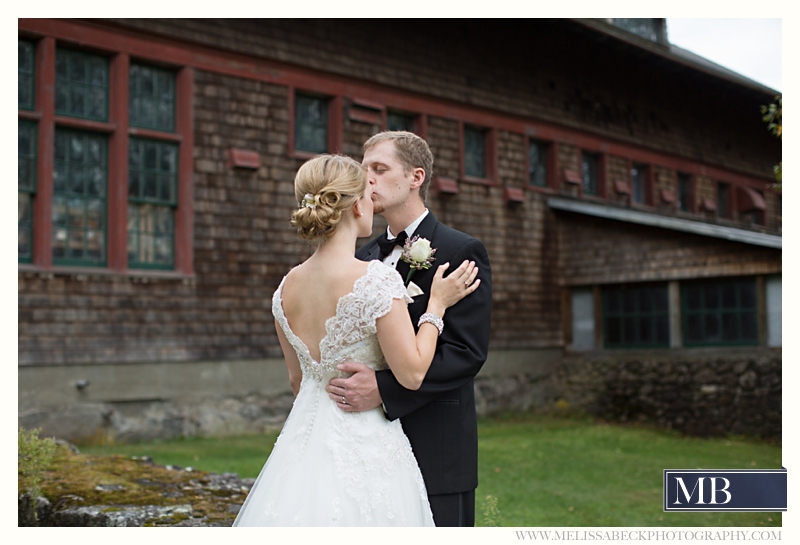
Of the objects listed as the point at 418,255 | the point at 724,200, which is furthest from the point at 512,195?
the point at 418,255

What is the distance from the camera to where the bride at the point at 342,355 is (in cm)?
294

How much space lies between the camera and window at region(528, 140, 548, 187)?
583 inches

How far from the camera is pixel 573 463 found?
9820 mm

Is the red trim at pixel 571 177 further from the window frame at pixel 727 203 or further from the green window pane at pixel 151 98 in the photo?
the green window pane at pixel 151 98

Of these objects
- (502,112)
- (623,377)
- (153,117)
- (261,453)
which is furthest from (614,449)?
(153,117)

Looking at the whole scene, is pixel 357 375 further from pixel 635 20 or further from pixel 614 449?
pixel 635 20

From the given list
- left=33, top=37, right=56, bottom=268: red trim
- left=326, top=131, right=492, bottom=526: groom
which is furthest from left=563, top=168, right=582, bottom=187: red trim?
left=326, top=131, right=492, bottom=526: groom

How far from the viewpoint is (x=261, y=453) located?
9.27 metres

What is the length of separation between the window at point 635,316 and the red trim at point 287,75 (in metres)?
3.06

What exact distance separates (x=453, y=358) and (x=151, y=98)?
8.00m

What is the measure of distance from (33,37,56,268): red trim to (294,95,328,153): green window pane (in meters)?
3.42

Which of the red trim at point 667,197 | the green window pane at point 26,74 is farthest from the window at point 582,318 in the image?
the green window pane at point 26,74

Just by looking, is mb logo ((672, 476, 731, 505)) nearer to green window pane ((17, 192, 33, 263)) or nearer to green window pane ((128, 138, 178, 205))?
green window pane ((17, 192, 33, 263))
